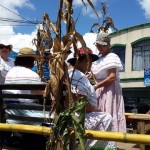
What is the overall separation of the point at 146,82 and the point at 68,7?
23.1 m

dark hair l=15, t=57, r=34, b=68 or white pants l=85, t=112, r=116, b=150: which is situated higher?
dark hair l=15, t=57, r=34, b=68

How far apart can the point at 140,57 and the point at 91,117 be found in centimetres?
2487

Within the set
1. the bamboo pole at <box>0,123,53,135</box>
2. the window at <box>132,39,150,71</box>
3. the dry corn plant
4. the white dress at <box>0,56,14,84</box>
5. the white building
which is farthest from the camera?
the window at <box>132,39,150,71</box>

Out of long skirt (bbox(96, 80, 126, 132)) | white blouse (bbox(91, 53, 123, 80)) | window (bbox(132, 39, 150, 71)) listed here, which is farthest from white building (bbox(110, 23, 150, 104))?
white blouse (bbox(91, 53, 123, 80))

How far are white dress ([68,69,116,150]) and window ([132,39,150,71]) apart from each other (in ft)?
80.0

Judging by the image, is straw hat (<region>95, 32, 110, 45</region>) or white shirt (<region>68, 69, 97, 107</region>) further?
straw hat (<region>95, 32, 110, 45</region>)

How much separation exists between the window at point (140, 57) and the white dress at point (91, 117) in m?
24.4

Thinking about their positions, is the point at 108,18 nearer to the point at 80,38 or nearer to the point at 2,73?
the point at 2,73

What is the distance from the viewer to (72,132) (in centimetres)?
216

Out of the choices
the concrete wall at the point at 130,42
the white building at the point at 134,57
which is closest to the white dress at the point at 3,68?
the concrete wall at the point at 130,42

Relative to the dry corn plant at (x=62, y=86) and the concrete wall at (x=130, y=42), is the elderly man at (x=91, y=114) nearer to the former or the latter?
the dry corn plant at (x=62, y=86)

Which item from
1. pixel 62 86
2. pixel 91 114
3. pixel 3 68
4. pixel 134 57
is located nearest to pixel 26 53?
pixel 3 68

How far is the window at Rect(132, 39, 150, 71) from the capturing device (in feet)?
88.8

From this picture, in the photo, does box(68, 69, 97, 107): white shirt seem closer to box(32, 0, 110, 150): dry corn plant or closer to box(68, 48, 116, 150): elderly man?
box(68, 48, 116, 150): elderly man
